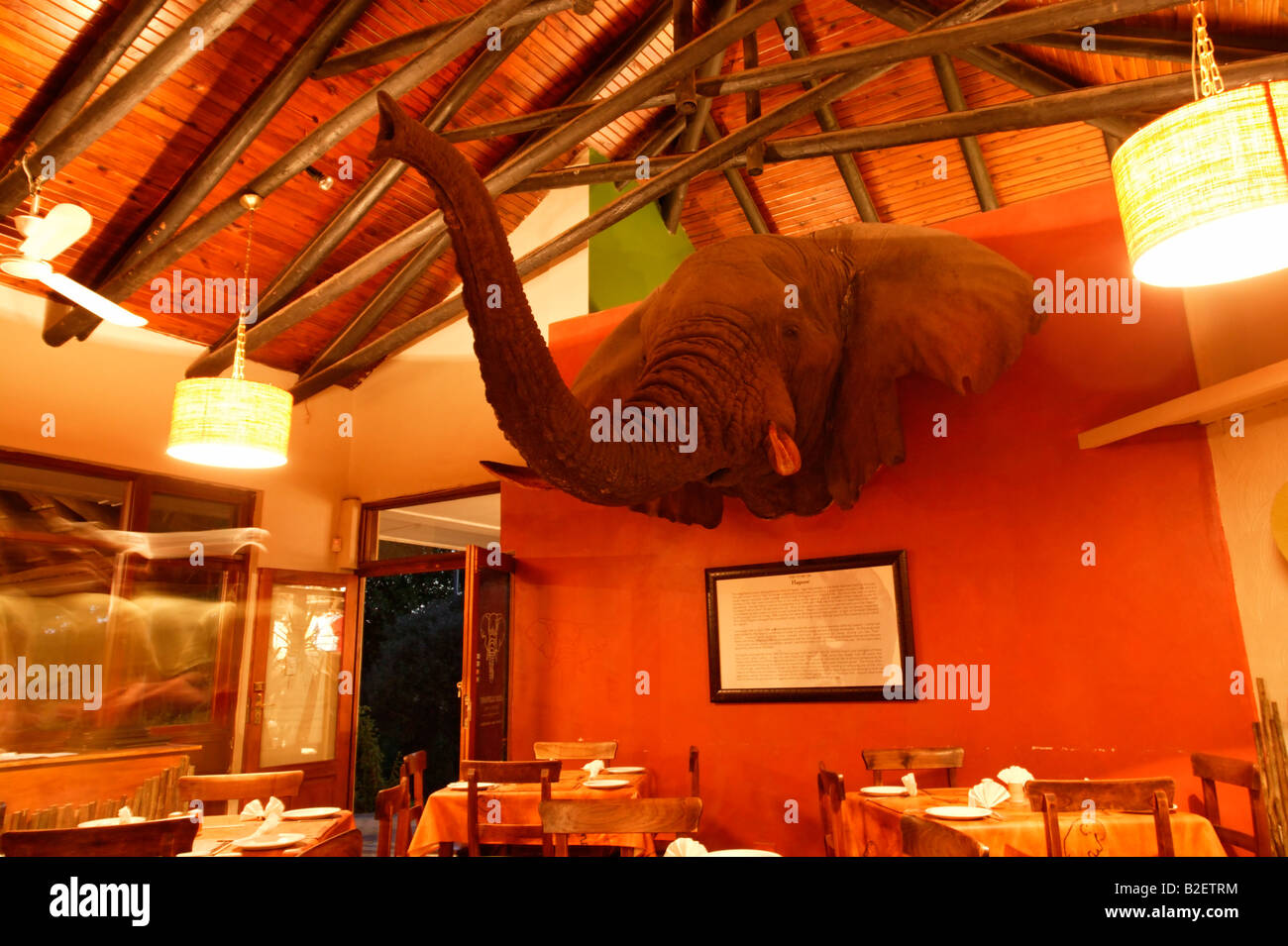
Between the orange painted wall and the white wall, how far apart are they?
63mm

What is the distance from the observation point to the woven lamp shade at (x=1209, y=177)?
208cm

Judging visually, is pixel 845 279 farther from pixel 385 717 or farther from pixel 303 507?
pixel 385 717

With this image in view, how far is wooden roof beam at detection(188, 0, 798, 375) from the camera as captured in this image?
4.38 meters

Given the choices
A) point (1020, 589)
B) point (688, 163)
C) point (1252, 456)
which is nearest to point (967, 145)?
point (688, 163)

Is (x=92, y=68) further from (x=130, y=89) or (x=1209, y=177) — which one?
(x=1209, y=177)

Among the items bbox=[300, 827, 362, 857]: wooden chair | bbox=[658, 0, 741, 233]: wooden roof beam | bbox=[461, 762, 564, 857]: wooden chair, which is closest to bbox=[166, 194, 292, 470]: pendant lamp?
bbox=[461, 762, 564, 857]: wooden chair

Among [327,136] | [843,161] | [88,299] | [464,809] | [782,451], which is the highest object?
[843,161]

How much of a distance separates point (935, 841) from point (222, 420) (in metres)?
4.13

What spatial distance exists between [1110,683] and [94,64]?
587 centimetres

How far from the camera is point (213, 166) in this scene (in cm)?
523

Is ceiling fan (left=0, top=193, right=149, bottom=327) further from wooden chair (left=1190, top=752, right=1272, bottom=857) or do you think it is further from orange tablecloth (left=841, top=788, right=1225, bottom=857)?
wooden chair (left=1190, top=752, right=1272, bottom=857)

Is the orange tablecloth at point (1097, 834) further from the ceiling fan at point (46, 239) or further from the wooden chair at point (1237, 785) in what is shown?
the ceiling fan at point (46, 239)
